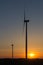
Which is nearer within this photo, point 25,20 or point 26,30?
point 26,30

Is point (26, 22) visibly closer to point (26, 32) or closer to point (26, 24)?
point (26, 24)

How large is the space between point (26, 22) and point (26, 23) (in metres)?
0.58

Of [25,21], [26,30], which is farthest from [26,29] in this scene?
[25,21]

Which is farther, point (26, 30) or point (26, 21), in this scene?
point (26, 21)

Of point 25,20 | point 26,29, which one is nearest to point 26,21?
point 25,20

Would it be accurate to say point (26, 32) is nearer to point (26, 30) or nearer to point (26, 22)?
point (26, 30)

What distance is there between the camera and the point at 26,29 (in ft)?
222

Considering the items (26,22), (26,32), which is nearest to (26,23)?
(26,22)

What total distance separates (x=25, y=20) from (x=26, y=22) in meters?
0.71

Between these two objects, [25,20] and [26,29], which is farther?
[25,20]

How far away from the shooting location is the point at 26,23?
71.3 meters

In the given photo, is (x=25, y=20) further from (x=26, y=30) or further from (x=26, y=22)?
(x=26, y=30)

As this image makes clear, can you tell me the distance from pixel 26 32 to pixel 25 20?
6.51 m

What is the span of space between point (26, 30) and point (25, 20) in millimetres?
5702
